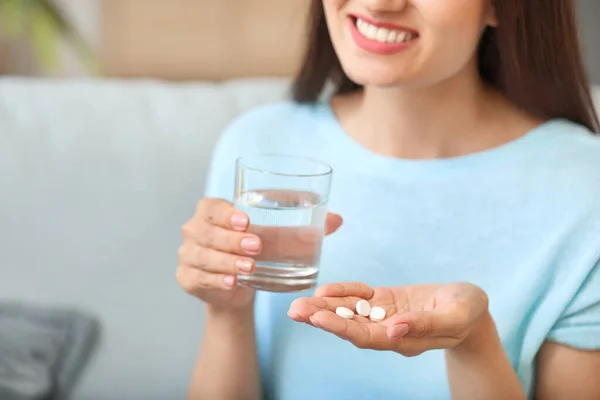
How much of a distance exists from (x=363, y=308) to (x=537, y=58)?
0.41 metres

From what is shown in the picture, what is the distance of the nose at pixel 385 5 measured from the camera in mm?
801

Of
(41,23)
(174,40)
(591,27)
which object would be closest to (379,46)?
(591,27)

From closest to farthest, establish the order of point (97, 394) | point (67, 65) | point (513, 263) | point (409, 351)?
point (409, 351) → point (513, 263) → point (97, 394) → point (67, 65)

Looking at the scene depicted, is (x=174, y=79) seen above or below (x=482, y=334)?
below

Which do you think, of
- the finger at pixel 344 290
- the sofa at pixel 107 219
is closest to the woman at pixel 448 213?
the finger at pixel 344 290

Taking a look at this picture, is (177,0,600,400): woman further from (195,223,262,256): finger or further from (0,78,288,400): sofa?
(0,78,288,400): sofa

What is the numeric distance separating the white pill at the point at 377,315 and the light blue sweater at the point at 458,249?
8.4 inches

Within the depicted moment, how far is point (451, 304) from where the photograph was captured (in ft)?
2.22

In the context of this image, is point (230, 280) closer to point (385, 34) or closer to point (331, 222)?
point (331, 222)

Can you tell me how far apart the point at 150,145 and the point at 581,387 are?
707 millimetres

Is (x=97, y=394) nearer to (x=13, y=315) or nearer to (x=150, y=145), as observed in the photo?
(x=13, y=315)

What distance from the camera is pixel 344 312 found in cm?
66

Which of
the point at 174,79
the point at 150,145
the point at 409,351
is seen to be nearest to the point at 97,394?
the point at 150,145

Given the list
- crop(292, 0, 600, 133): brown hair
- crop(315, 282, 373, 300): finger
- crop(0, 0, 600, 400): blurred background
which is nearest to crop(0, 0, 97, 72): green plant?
crop(0, 0, 600, 400): blurred background
